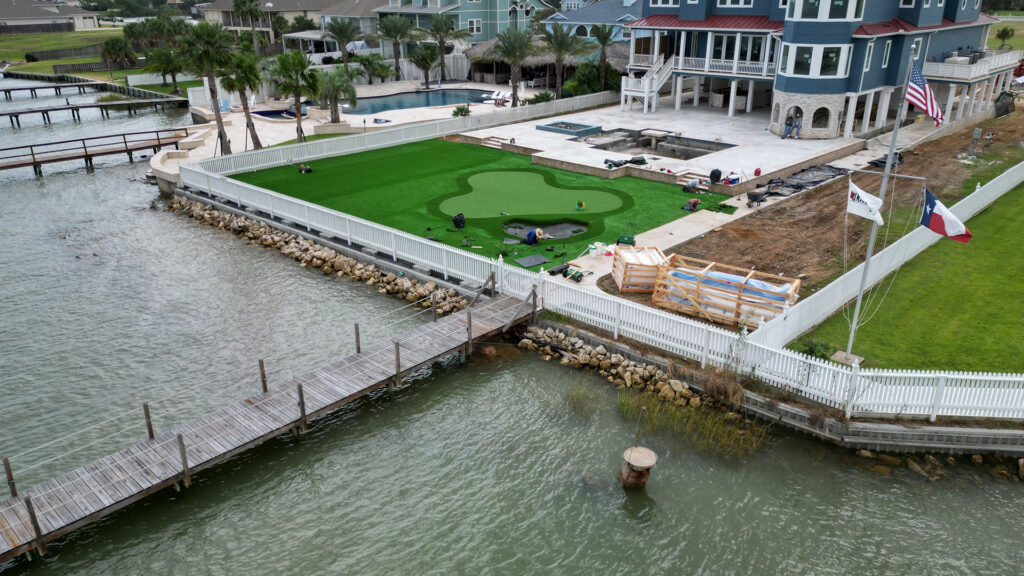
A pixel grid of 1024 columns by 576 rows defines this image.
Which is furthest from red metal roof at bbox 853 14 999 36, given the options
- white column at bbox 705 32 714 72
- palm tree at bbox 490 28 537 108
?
palm tree at bbox 490 28 537 108

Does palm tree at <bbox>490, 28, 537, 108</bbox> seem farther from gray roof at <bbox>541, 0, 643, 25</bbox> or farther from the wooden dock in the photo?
the wooden dock

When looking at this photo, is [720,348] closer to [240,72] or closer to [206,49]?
[240,72]

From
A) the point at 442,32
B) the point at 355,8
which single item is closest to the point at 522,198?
the point at 442,32

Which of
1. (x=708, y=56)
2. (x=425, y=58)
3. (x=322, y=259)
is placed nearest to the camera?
(x=322, y=259)

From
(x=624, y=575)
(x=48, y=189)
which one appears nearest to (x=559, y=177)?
(x=624, y=575)

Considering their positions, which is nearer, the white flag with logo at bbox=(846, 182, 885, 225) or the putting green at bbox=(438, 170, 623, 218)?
the white flag with logo at bbox=(846, 182, 885, 225)

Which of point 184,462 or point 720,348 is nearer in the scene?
point 184,462

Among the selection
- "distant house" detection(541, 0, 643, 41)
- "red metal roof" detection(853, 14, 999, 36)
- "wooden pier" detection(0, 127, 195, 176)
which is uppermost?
"distant house" detection(541, 0, 643, 41)
